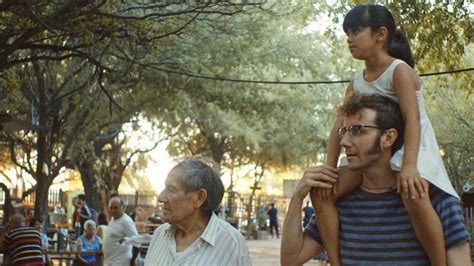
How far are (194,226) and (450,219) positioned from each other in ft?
5.79

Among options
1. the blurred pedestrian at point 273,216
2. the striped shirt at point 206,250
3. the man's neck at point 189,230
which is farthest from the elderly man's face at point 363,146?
the blurred pedestrian at point 273,216

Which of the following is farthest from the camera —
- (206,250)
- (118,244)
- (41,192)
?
(41,192)

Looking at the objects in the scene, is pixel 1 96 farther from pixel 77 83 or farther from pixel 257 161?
pixel 257 161

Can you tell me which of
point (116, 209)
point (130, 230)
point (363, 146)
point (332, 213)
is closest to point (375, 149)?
point (363, 146)

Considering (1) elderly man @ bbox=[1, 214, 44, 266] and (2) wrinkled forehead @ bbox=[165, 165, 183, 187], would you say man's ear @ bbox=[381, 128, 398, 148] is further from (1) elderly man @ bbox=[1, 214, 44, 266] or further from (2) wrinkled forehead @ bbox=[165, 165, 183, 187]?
(1) elderly man @ bbox=[1, 214, 44, 266]

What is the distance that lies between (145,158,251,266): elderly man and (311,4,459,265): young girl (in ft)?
3.82

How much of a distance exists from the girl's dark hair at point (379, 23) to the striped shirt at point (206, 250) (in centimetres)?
140

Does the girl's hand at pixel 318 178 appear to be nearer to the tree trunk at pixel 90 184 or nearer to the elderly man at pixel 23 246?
the elderly man at pixel 23 246

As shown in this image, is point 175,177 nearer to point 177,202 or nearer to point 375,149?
point 177,202

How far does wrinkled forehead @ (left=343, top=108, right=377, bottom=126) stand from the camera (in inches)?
133

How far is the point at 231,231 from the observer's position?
15.7ft

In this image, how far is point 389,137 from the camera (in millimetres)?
3367

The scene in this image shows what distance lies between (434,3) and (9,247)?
6.37 meters

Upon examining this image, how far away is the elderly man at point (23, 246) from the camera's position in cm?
1325
